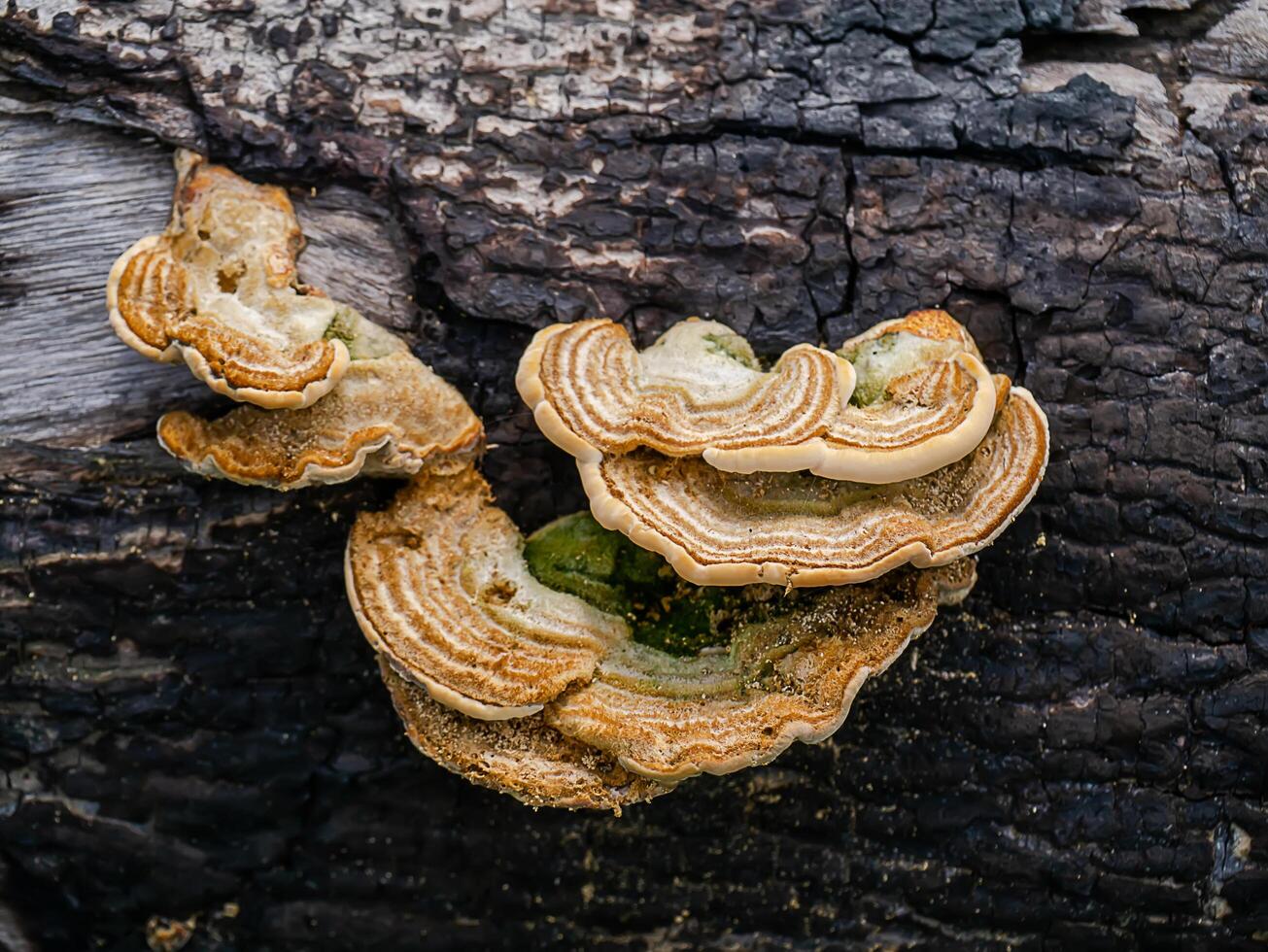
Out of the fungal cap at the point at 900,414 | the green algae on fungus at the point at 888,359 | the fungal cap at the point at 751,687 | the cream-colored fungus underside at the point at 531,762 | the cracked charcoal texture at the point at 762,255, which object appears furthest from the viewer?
the cracked charcoal texture at the point at 762,255

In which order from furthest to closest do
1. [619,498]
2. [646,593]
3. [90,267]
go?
[90,267], [646,593], [619,498]

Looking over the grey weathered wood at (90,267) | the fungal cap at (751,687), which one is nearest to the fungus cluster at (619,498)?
the fungal cap at (751,687)

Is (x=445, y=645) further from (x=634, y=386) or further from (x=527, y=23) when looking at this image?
(x=527, y=23)

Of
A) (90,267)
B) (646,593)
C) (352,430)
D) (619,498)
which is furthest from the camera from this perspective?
(90,267)

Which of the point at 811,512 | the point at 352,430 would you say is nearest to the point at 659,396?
the point at 811,512

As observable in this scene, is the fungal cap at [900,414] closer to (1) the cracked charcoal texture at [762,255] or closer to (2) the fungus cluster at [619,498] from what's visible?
(2) the fungus cluster at [619,498]

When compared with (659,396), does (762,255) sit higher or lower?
higher

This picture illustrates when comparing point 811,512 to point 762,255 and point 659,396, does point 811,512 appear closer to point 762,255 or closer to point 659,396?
point 659,396
